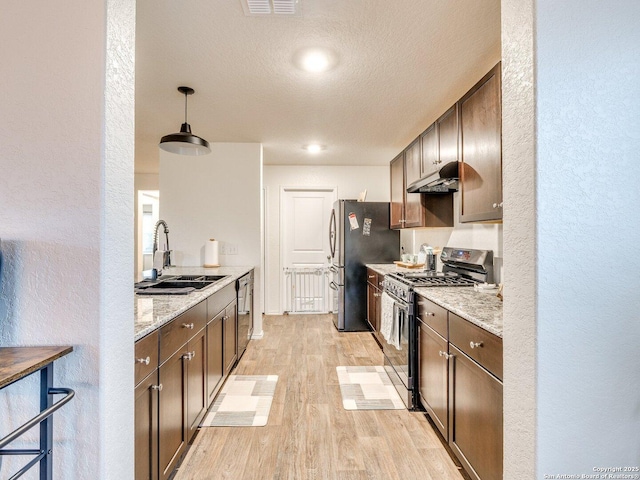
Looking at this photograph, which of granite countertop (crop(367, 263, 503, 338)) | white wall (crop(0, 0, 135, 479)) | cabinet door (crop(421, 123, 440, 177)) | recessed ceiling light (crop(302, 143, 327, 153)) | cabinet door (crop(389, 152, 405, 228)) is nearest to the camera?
white wall (crop(0, 0, 135, 479))

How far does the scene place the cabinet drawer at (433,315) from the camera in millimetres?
1876

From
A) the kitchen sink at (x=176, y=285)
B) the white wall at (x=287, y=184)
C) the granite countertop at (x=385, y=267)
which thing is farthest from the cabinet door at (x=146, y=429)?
the white wall at (x=287, y=184)

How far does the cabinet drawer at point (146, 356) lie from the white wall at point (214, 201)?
2.59 metres

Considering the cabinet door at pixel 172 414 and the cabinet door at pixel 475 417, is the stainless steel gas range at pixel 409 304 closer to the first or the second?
the cabinet door at pixel 475 417

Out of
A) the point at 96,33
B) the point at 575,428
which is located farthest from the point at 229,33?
the point at 575,428

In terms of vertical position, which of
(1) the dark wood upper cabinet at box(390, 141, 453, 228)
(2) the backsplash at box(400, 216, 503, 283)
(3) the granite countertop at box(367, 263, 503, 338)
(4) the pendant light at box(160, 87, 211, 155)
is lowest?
(3) the granite countertop at box(367, 263, 503, 338)

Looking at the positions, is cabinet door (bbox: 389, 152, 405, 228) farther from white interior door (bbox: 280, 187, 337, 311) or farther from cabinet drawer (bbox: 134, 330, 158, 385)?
cabinet drawer (bbox: 134, 330, 158, 385)

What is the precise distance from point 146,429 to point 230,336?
150 centimetres

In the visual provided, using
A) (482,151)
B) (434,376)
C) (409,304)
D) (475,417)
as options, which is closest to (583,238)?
(475,417)

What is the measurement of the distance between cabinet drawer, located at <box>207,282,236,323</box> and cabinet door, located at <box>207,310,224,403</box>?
1.9 inches

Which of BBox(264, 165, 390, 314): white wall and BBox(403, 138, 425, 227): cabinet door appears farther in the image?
BBox(264, 165, 390, 314): white wall

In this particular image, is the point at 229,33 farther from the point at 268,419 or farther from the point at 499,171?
the point at 268,419

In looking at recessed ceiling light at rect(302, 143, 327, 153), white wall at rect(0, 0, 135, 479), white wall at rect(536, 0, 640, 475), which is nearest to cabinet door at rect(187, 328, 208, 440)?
white wall at rect(0, 0, 135, 479)

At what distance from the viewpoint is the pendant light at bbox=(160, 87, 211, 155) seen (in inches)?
97.2
